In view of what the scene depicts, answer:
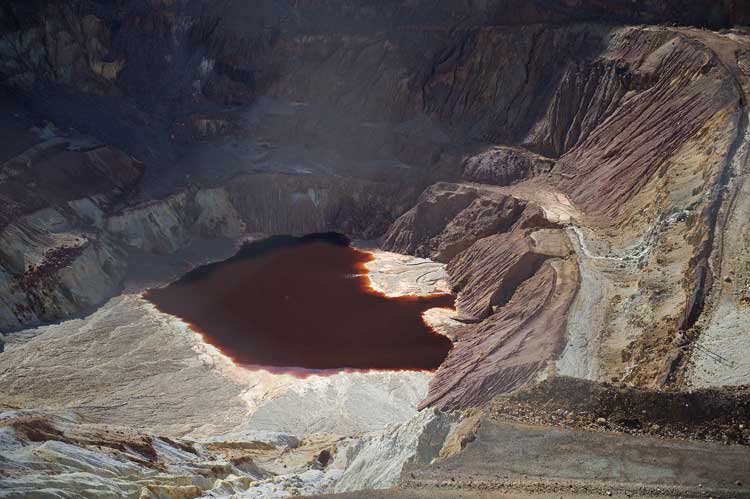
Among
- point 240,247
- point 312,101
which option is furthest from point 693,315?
point 312,101

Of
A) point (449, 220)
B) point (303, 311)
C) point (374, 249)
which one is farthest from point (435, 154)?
point (303, 311)

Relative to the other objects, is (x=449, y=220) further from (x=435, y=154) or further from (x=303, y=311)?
(x=303, y=311)

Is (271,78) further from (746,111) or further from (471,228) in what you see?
(746,111)

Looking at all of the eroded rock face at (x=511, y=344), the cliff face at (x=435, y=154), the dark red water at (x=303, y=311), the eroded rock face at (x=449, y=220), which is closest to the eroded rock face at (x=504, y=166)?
the cliff face at (x=435, y=154)

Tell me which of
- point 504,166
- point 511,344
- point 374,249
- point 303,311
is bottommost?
point 511,344

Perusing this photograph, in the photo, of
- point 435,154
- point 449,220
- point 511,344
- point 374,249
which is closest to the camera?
point 511,344

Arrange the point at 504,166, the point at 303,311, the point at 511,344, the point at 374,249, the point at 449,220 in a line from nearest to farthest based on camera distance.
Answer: the point at 511,344, the point at 303,311, the point at 449,220, the point at 504,166, the point at 374,249

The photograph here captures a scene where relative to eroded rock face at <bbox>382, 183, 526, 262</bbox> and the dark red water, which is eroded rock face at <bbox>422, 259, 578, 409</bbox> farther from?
eroded rock face at <bbox>382, 183, 526, 262</bbox>
